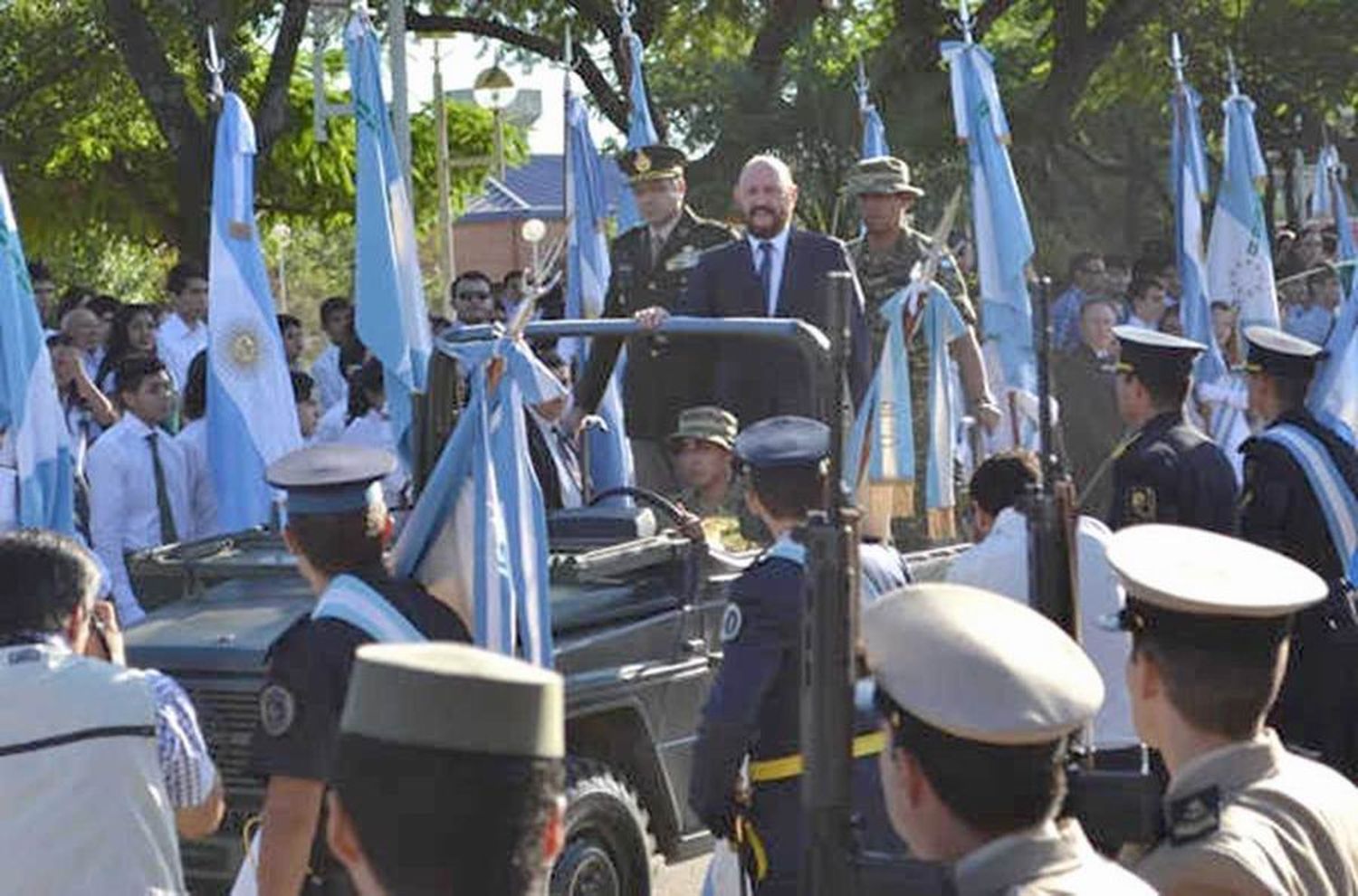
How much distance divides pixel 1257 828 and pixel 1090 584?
272 centimetres

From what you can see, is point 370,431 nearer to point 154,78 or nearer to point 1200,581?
point 1200,581

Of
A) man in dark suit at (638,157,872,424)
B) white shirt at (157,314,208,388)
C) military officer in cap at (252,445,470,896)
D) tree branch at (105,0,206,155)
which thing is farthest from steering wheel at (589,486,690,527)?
tree branch at (105,0,206,155)

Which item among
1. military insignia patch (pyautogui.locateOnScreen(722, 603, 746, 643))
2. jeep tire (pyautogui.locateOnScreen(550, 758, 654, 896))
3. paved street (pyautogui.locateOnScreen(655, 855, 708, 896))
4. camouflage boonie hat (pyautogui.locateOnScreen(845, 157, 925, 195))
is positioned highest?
camouflage boonie hat (pyautogui.locateOnScreen(845, 157, 925, 195))

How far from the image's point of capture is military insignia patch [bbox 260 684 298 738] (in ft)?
16.0

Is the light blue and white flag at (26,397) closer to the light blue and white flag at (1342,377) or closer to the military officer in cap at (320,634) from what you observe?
the military officer in cap at (320,634)

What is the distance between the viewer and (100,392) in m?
12.1

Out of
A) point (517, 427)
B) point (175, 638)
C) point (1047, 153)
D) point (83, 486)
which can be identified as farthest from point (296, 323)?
point (1047, 153)

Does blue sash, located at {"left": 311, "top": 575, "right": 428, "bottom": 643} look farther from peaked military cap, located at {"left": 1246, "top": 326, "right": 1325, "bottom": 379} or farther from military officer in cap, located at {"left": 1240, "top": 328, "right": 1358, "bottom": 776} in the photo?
peaked military cap, located at {"left": 1246, "top": 326, "right": 1325, "bottom": 379}

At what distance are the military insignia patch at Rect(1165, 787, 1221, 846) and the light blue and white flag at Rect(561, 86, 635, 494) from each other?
6.87m

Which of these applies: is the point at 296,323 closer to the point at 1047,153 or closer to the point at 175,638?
the point at 175,638

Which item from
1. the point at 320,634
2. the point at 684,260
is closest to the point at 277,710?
the point at 320,634

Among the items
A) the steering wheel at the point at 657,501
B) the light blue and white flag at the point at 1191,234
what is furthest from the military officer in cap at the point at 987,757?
the light blue and white flag at the point at 1191,234

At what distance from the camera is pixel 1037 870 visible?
2.93 meters

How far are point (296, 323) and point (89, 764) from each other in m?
10.8
